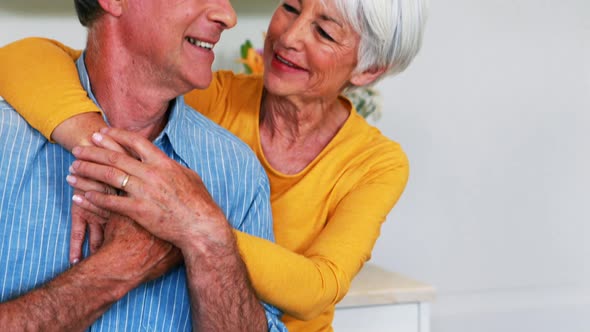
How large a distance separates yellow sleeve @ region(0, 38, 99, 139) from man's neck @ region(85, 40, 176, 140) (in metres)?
0.05

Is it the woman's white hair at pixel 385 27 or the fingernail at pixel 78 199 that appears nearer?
the fingernail at pixel 78 199

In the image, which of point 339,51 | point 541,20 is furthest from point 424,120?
point 339,51

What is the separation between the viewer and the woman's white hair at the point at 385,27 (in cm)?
177

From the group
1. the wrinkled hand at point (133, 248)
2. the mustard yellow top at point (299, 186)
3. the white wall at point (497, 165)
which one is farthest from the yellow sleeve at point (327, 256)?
the white wall at point (497, 165)

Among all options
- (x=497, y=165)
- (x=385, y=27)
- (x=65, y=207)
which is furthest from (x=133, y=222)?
(x=497, y=165)

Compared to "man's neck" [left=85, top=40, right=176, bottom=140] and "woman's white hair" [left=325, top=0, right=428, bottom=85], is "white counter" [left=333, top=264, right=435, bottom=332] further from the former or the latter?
"man's neck" [left=85, top=40, right=176, bottom=140]

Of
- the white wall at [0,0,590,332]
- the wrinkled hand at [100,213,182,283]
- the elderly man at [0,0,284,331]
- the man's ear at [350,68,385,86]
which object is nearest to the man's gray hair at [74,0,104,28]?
the elderly man at [0,0,284,331]

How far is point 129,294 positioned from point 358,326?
83cm

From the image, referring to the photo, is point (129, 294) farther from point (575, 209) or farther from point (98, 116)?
point (575, 209)

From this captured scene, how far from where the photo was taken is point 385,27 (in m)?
1.79

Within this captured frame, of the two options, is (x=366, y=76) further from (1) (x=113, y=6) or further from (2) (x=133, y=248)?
(2) (x=133, y=248)

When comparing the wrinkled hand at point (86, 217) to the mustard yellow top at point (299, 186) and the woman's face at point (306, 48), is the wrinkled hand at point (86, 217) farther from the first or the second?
the woman's face at point (306, 48)

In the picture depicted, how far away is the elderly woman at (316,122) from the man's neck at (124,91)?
56mm

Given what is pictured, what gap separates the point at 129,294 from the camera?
4.92 feet
